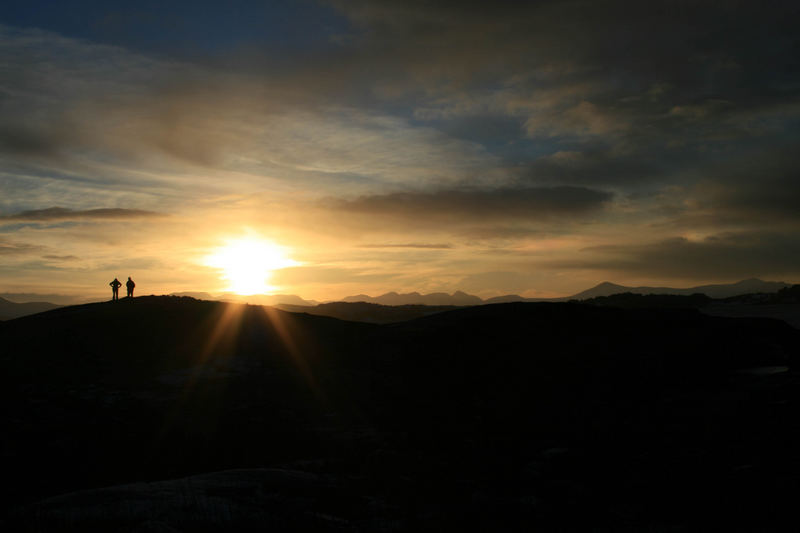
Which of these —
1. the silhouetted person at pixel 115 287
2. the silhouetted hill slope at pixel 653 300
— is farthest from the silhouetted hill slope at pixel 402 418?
the silhouetted hill slope at pixel 653 300

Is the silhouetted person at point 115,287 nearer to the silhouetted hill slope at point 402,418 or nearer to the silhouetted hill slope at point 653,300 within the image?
the silhouetted hill slope at point 402,418

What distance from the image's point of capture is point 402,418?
25062 mm

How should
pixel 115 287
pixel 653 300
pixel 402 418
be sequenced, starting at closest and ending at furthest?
pixel 402 418
pixel 115 287
pixel 653 300

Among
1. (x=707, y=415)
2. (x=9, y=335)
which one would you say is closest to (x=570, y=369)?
(x=707, y=415)

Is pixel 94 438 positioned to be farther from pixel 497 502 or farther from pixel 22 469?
pixel 497 502

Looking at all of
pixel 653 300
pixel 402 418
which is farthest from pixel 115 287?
pixel 653 300

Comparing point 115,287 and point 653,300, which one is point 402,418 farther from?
point 653,300

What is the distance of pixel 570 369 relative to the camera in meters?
32.0

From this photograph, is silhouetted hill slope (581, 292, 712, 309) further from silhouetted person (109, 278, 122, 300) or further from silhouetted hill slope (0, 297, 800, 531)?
silhouetted person (109, 278, 122, 300)

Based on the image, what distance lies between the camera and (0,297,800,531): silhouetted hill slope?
44.1ft

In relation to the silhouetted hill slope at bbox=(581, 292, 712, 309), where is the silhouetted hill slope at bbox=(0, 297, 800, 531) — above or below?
below

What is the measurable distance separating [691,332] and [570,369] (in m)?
13.2

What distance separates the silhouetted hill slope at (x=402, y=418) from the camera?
44.1 feet

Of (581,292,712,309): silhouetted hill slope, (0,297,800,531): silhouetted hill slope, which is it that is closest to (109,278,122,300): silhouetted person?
(0,297,800,531): silhouetted hill slope
